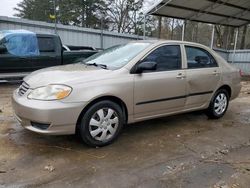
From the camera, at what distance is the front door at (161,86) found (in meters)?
4.16

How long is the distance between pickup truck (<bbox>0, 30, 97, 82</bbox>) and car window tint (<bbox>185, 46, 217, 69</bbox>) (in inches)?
178

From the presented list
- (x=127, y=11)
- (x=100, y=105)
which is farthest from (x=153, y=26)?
(x=100, y=105)

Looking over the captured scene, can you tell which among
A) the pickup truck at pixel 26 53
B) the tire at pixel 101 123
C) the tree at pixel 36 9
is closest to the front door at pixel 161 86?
the tire at pixel 101 123

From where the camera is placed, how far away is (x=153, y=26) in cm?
2892

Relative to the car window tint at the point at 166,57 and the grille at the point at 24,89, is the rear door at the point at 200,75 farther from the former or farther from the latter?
the grille at the point at 24,89

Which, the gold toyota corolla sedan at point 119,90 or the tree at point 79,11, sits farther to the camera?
the tree at point 79,11

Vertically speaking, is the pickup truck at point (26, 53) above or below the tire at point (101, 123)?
above

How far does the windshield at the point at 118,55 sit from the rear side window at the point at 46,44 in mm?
4899

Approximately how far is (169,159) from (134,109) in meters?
0.93

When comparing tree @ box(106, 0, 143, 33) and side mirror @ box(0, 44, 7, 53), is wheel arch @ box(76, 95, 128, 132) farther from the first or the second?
tree @ box(106, 0, 143, 33)

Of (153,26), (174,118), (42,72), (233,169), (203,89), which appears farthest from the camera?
(153,26)

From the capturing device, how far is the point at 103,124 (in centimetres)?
382

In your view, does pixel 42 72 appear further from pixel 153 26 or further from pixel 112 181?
pixel 153 26

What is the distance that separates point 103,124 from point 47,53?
20.2 feet
